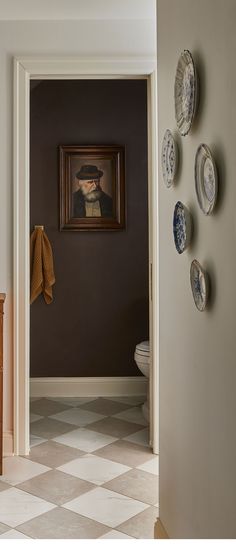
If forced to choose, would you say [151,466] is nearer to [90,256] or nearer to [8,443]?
[8,443]

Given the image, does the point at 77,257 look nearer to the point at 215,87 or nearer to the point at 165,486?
the point at 165,486

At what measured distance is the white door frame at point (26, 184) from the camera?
366 cm

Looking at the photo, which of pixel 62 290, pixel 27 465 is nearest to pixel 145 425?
pixel 27 465

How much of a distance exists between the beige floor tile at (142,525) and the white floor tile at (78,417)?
142 centimetres

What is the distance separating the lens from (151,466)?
11.6 feet

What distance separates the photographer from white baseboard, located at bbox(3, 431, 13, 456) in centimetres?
372

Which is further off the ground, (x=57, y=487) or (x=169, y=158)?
(x=169, y=158)

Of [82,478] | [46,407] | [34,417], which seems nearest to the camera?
[82,478]

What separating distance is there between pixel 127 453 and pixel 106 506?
0.74 meters

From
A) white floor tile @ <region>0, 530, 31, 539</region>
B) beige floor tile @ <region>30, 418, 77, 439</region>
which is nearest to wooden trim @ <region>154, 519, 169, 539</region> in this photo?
white floor tile @ <region>0, 530, 31, 539</region>

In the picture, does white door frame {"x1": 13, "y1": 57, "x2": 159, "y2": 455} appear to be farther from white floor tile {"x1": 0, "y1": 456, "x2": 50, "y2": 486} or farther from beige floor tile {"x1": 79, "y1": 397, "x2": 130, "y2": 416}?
beige floor tile {"x1": 79, "y1": 397, "x2": 130, "y2": 416}

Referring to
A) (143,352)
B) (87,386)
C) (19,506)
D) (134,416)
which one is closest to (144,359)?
(143,352)

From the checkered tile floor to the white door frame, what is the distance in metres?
0.21

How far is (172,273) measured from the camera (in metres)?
2.33
